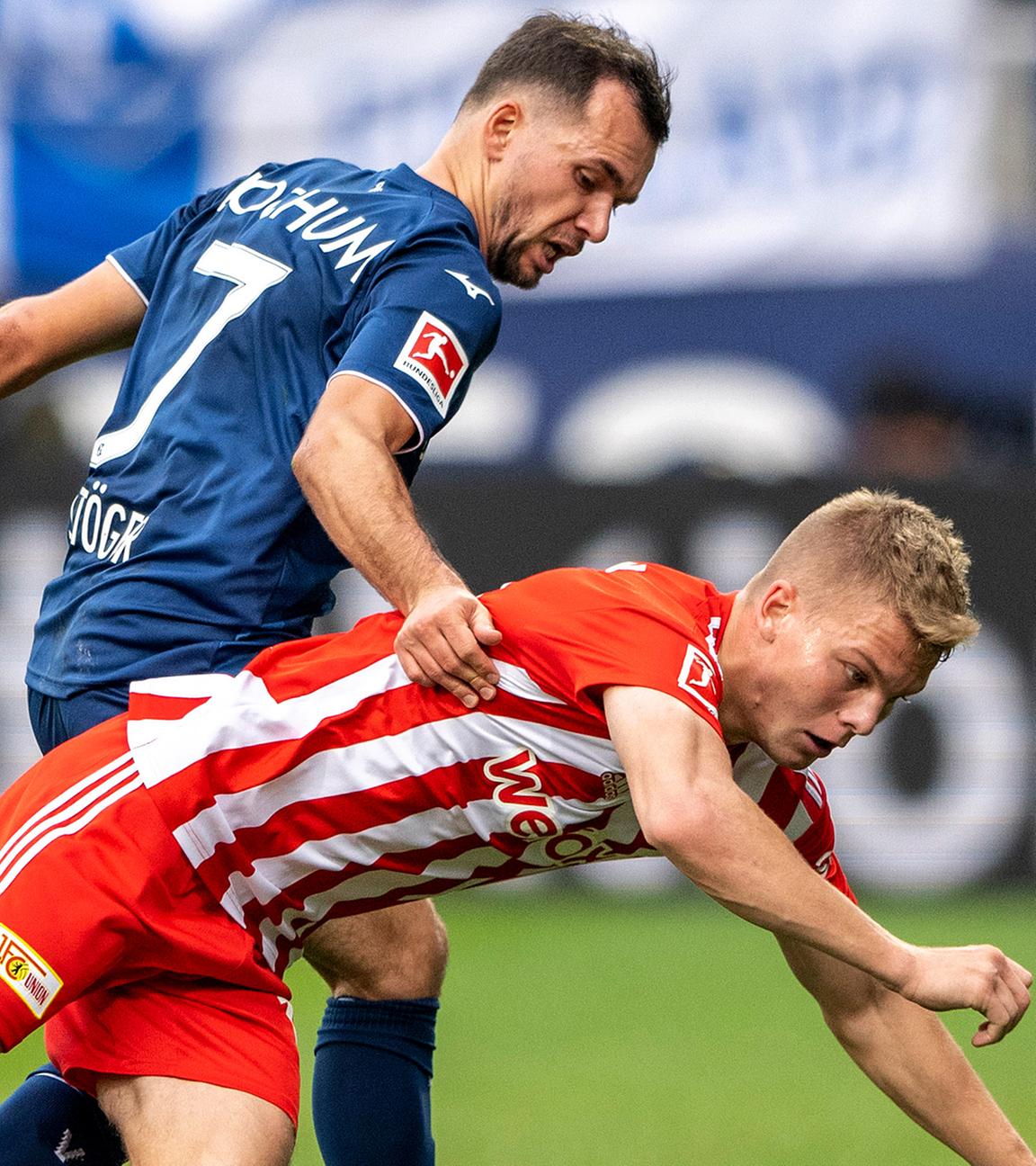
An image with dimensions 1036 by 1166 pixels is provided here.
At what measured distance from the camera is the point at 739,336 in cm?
1155

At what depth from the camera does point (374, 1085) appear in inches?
151

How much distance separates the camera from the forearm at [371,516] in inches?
126

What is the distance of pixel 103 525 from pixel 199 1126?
3.57ft

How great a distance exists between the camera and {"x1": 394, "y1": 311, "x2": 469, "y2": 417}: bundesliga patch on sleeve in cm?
335

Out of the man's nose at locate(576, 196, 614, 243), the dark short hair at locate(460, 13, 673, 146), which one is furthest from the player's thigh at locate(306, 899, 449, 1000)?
the dark short hair at locate(460, 13, 673, 146)

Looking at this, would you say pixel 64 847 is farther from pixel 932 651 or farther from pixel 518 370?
pixel 518 370

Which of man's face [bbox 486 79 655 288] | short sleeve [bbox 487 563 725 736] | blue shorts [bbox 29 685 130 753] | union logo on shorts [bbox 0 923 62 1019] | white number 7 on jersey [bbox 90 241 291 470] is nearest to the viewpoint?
short sleeve [bbox 487 563 725 736]

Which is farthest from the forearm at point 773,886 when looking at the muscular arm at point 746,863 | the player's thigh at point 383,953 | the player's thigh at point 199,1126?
the player's thigh at point 383,953

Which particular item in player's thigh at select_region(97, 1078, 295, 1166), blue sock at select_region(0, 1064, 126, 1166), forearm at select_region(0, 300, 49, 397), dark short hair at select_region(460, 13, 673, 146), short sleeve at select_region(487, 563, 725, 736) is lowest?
blue sock at select_region(0, 1064, 126, 1166)

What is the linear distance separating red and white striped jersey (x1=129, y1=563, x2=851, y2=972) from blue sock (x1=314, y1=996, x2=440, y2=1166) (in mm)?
578

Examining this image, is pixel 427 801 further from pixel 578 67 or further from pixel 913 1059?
pixel 578 67

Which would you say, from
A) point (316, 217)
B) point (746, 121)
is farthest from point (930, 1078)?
point (746, 121)

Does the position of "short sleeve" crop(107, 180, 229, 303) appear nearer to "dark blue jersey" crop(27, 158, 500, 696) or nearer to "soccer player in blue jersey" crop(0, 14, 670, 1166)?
"soccer player in blue jersey" crop(0, 14, 670, 1166)

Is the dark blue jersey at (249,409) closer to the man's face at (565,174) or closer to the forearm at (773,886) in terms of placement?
the man's face at (565,174)
